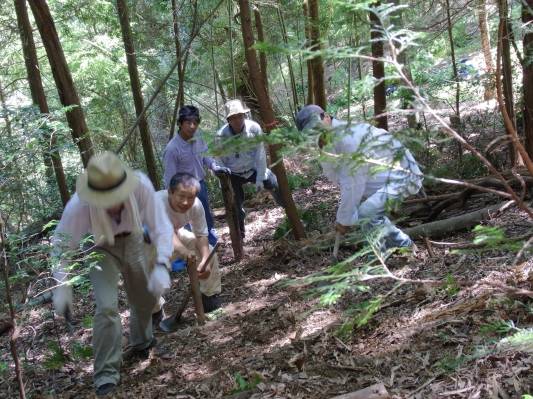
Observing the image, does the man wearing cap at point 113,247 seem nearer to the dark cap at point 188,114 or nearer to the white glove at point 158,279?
the white glove at point 158,279

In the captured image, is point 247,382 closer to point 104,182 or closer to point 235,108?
point 104,182

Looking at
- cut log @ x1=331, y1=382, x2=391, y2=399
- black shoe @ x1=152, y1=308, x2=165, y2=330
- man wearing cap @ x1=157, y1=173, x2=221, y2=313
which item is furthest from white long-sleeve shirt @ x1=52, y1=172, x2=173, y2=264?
cut log @ x1=331, y1=382, x2=391, y2=399

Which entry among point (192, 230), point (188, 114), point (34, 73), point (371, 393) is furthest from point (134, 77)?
point (371, 393)

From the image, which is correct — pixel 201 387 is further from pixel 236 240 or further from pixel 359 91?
pixel 236 240

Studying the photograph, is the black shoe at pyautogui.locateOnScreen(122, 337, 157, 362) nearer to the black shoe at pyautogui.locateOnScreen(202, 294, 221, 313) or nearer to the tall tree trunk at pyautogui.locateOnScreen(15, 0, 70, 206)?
the black shoe at pyautogui.locateOnScreen(202, 294, 221, 313)

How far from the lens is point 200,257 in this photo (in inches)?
230

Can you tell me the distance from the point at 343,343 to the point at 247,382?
0.81 m

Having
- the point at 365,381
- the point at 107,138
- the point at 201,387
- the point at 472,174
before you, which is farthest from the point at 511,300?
the point at 107,138

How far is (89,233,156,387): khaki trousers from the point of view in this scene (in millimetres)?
4277

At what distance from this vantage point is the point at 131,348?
5.02 meters

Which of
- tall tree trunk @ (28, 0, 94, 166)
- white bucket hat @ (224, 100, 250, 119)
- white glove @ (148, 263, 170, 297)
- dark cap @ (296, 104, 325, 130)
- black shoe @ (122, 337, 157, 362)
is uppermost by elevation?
tall tree trunk @ (28, 0, 94, 166)

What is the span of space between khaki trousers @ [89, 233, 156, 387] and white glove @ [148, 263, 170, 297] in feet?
0.15

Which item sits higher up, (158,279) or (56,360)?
(158,279)

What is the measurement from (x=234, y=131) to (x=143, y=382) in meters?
3.46
